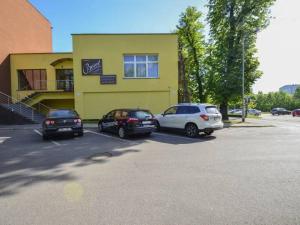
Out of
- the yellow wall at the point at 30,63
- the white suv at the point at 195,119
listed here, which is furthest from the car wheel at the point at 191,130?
the yellow wall at the point at 30,63

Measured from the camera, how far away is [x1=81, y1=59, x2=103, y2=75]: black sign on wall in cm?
2070

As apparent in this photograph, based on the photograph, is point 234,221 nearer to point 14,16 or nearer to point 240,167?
point 240,167

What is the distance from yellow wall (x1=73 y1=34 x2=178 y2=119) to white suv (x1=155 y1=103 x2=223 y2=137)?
7.63 meters

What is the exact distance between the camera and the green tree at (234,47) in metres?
23.5

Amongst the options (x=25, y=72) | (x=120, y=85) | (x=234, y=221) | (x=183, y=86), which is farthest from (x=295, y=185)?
(x=25, y=72)

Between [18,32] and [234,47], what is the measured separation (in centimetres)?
2299

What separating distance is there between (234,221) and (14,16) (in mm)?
29431

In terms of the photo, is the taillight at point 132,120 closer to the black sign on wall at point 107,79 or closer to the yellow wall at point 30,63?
the black sign on wall at point 107,79

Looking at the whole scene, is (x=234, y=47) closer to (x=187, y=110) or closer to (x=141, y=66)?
(x=141, y=66)

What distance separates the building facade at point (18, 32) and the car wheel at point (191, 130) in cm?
1899

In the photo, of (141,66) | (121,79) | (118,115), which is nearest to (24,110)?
(121,79)

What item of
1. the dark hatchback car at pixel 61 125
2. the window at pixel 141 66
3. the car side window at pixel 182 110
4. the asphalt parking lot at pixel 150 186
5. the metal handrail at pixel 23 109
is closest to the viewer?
the asphalt parking lot at pixel 150 186

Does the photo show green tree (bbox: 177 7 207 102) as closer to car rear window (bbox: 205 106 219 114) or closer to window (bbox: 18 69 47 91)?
window (bbox: 18 69 47 91)

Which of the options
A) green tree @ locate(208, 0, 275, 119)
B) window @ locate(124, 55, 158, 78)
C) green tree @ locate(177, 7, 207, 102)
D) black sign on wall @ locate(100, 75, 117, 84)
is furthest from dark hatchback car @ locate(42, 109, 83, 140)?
green tree @ locate(177, 7, 207, 102)
